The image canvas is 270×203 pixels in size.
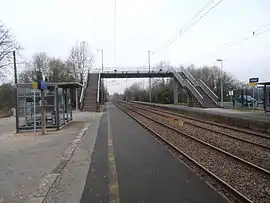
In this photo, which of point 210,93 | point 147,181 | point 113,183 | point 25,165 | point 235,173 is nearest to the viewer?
point 113,183

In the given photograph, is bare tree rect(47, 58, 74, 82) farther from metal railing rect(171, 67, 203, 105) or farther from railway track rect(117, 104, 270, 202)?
railway track rect(117, 104, 270, 202)

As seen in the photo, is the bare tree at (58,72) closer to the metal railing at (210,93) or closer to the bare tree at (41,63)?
the bare tree at (41,63)

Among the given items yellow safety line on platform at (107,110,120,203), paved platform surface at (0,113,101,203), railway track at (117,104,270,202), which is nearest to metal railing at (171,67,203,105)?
paved platform surface at (0,113,101,203)

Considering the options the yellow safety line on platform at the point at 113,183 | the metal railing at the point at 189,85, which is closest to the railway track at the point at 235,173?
the yellow safety line on platform at the point at 113,183

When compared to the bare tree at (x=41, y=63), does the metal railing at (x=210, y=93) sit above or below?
below

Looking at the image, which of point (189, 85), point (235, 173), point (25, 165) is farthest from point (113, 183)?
point (189, 85)

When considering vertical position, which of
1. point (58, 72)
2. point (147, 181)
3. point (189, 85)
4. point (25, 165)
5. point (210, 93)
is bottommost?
point (25, 165)

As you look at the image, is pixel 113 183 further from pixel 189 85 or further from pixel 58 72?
pixel 58 72

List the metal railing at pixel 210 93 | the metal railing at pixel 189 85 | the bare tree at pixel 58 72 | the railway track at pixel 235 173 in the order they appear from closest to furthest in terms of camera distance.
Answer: the railway track at pixel 235 173
the metal railing at pixel 210 93
the metal railing at pixel 189 85
the bare tree at pixel 58 72

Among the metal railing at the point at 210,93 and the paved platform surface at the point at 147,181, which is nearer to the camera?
the paved platform surface at the point at 147,181

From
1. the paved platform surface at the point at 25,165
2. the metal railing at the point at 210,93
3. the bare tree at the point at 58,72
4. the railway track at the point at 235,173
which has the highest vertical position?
the bare tree at the point at 58,72

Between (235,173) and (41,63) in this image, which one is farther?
(41,63)

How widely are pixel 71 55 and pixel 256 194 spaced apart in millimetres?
63240

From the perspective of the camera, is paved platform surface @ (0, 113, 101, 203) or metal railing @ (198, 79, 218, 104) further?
metal railing @ (198, 79, 218, 104)
